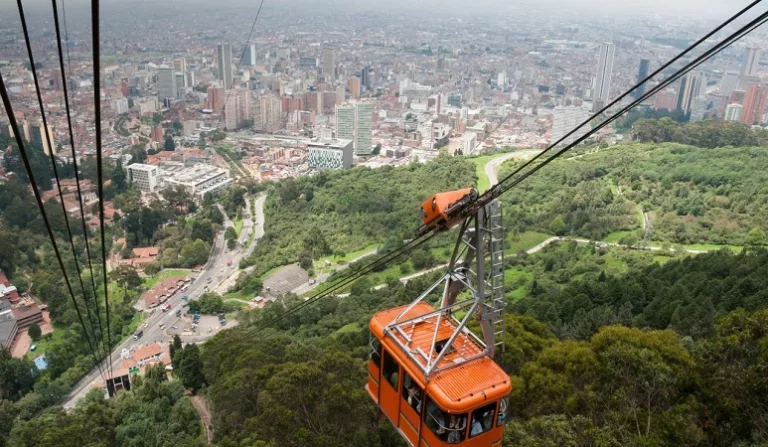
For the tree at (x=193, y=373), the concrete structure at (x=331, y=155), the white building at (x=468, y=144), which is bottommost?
the concrete structure at (x=331, y=155)

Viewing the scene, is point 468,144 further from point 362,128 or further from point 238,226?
point 238,226

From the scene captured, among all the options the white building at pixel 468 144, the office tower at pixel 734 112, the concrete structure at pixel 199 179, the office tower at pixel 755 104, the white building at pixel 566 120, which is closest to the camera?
the white building at pixel 566 120

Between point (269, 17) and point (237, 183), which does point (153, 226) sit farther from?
point (269, 17)

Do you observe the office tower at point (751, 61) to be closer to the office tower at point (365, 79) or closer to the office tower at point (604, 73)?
the office tower at point (604, 73)

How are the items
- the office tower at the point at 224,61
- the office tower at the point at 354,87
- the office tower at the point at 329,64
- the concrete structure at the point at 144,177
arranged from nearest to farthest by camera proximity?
1. the concrete structure at the point at 144,177
2. the office tower at the point at 224,61
3. the office tower at the point at 354,87
4. the office tower at the point at 329,64

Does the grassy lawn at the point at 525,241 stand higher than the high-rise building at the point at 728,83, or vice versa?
the high-rise building at the point at 728,83

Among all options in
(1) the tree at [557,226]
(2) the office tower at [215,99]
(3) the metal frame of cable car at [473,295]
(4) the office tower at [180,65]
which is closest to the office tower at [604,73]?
(1) the tree at [557,226]

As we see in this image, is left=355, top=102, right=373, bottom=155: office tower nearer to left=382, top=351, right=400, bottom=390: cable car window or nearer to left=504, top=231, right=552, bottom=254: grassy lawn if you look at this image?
left=504, top=231, right=552, bottom=254: grassy lawn

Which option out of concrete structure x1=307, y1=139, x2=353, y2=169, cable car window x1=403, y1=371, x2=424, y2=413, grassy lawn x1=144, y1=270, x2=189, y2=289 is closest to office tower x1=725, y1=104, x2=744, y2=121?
concrete structure x1=307, y1=139, x2=353, y2=169
